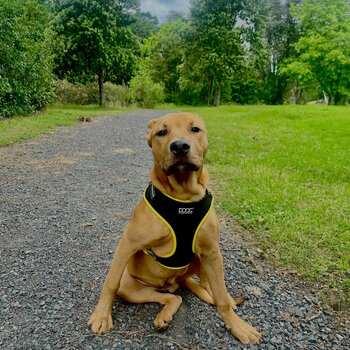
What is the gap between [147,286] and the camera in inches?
114

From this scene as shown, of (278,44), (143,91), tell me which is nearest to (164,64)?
(143,91)

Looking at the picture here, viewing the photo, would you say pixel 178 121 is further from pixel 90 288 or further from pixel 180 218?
pixel 90 288

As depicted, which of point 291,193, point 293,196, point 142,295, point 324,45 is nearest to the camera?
point 142,295

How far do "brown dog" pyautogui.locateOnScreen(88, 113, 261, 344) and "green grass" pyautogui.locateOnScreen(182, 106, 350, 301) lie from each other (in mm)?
1239

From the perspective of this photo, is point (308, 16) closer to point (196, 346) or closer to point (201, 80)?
point (201, 80)

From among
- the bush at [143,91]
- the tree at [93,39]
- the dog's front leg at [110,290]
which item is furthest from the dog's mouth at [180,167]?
the bush at [143,91]

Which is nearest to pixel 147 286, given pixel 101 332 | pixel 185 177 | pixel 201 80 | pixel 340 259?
pixel 101 332

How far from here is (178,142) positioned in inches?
94.3

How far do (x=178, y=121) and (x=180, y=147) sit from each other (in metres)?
0.34

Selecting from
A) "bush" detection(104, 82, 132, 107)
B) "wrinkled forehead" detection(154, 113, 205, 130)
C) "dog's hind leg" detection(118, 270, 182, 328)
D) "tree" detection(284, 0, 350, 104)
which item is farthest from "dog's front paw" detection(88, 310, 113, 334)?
"tree" detection(284, 0, 350, 104)

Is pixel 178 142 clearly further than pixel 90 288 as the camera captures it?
No

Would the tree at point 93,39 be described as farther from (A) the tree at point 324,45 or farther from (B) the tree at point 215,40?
(A) the tree at point 324,45

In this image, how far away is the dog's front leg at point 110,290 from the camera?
2.59m

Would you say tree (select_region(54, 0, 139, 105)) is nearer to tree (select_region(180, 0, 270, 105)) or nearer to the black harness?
tree (select_region(180, 0, 270, 105))
